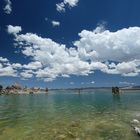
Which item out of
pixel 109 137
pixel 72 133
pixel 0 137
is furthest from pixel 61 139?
pixel 0 137

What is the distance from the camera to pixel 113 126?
28.0 m

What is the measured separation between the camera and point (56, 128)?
91.5 ft

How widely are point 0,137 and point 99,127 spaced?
11826 mm

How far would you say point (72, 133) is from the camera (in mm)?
24703

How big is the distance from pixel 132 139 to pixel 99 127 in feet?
21.3

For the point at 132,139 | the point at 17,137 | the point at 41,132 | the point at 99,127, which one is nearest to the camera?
the point at 132,139

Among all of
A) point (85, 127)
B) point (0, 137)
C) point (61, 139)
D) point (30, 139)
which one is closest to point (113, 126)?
point (85, 127)

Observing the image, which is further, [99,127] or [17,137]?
[99,127]

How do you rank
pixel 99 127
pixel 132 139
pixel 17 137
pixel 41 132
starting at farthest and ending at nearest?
1. pixel 99 127
2. pixel 41 132
3. pixel 17 137
4. pixel 132 139

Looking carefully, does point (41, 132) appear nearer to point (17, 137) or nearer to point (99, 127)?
point (17, 137)

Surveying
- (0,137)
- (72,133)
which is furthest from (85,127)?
(0,137)

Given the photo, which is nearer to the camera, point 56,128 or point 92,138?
point 92,138

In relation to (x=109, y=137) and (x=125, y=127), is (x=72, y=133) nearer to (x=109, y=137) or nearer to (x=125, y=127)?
(x=109, y=137)

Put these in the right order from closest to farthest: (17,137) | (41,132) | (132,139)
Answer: (132,139)
(17,137)
(41,132)
